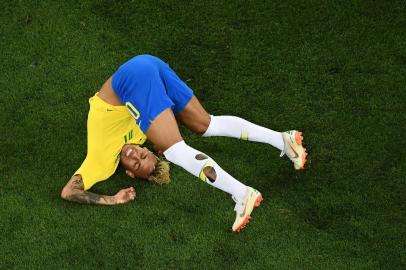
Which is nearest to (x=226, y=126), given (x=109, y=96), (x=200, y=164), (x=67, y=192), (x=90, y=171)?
(x=200, y=164)

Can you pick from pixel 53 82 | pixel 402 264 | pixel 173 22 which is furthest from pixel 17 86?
pixel 402 264

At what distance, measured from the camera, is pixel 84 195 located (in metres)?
5.08

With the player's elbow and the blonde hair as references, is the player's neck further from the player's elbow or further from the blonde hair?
the player's elbow

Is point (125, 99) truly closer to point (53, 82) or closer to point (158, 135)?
point (158, 135)

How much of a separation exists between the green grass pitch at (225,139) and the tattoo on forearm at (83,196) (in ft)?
0.29

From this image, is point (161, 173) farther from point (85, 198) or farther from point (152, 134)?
point (152, 134)

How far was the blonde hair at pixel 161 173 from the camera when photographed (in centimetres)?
514

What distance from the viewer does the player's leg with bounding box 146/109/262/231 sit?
14.3 feet

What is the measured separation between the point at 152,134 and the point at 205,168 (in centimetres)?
42

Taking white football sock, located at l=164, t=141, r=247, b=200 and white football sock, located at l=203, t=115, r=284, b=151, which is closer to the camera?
white football sock, located at l=164, t=141, r=247, b=200

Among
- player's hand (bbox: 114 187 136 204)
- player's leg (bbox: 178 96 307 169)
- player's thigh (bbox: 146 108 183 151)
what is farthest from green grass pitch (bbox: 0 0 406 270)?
player's thigh (bbox: 146 108 183 151)

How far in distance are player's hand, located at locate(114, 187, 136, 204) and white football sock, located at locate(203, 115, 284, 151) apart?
2.58 feet

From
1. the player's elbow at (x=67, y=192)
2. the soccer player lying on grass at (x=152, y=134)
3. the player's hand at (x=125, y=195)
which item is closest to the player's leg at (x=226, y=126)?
the soccer player lying on grass at (x=152, y=134)

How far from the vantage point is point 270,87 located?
594 centimetres
